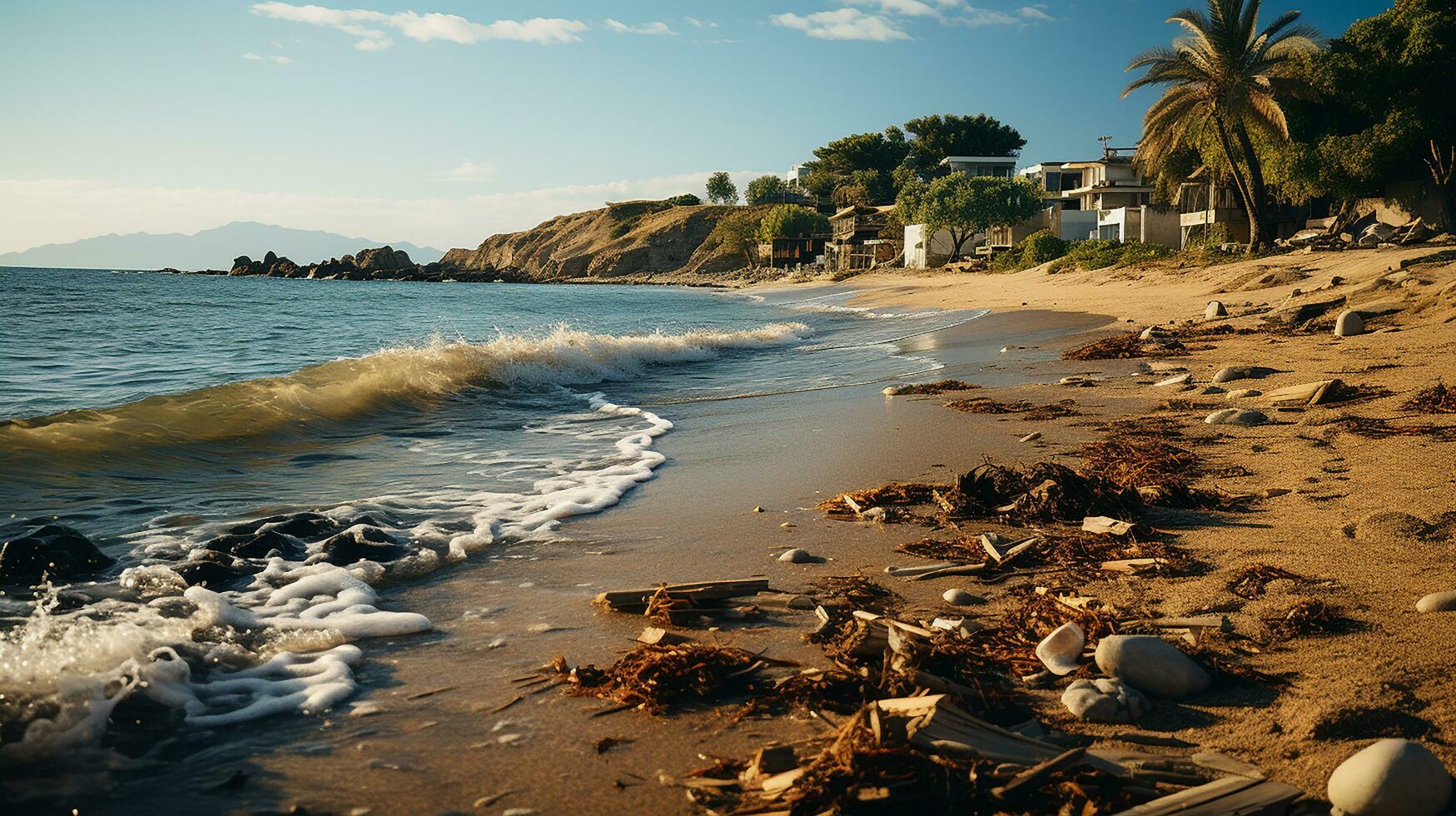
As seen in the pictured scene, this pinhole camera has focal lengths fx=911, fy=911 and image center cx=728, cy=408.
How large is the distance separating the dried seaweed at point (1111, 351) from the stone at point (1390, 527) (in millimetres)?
9409

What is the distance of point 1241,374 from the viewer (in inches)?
411

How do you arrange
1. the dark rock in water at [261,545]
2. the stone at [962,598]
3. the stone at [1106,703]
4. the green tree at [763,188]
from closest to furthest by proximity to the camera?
1. the stone at [1106,703]
2. the stone at [962,598]
3. the dark rock in water at [261,545]
4. the green tree at [763,188]

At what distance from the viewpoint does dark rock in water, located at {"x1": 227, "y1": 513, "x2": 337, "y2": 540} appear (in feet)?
19.9

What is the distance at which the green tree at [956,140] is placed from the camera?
361 ft

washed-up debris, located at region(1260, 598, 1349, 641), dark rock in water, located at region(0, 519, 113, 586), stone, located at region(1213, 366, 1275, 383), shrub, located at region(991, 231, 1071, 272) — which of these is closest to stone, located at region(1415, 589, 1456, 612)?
washed-up debris, located at region(1260, 598, 1349, 641)

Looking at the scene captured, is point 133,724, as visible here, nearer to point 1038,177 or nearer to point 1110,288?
point 1110,288

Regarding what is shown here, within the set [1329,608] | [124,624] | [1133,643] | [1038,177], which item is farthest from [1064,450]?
[1038,177]

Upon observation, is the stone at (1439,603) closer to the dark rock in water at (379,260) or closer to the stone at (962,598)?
the stone at (962,598)

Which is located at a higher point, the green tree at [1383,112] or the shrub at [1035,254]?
the green tree at [1383,112]

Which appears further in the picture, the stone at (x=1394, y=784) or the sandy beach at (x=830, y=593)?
the sandy beach at (x=830, y=593)

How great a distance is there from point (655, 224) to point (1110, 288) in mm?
135411

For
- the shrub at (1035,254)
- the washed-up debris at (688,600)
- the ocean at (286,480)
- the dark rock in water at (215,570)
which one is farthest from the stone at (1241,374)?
the shrub at (1035,254)

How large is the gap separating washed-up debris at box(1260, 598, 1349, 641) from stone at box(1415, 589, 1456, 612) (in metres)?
0.29

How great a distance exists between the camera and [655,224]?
160m
